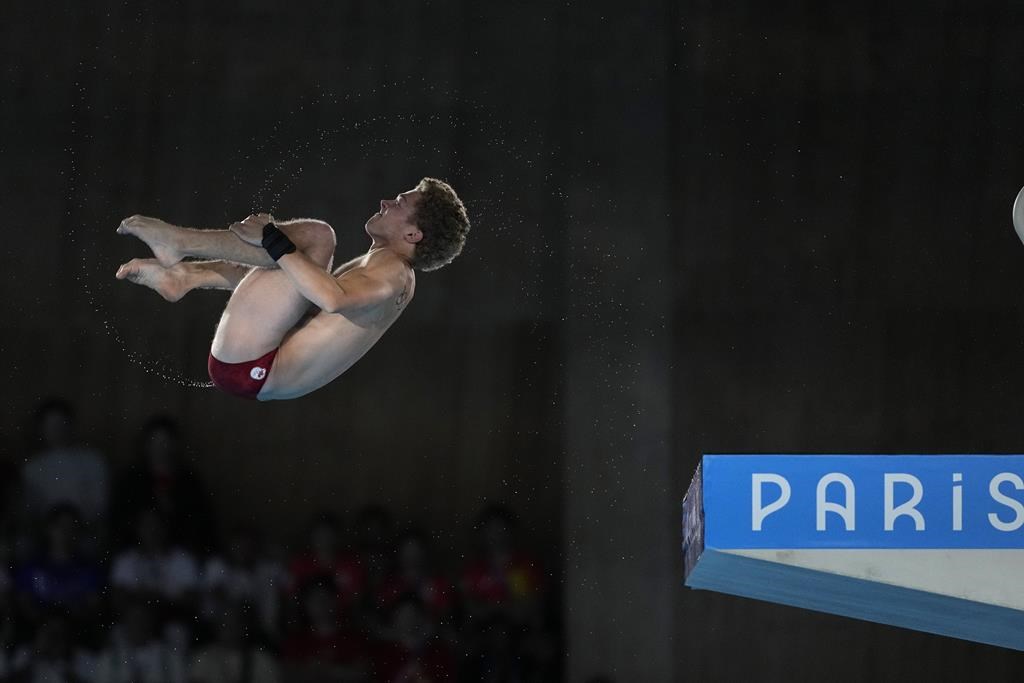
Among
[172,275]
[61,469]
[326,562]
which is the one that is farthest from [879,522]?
[61,469]

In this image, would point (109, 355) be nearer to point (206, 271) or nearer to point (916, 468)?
point (206, 271)

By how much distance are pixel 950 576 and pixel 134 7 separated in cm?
499

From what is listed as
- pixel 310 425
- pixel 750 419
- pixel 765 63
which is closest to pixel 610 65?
pixel 765 63

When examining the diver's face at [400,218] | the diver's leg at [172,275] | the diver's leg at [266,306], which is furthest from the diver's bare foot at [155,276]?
the diver's face at [400,218]

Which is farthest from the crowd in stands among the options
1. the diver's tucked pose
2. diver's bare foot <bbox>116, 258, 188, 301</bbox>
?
diver's bare foot <bbox>116, 258, 188, 301</bbox>

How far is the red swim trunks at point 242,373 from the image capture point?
11.4 ft

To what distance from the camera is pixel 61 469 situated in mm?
5875

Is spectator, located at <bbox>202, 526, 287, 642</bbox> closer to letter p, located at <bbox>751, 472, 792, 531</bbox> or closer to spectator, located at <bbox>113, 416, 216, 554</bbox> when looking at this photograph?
spectator, located at <bbox>113, 416, 216, 554</bbox>

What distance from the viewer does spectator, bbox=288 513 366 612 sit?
575 cm

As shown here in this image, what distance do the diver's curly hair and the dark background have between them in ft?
7.46

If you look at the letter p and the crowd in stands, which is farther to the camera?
the crowd in stands

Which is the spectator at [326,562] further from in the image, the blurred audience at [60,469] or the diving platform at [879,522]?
the diving platform at [879,522]

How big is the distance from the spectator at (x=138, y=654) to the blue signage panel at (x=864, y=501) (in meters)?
3.74

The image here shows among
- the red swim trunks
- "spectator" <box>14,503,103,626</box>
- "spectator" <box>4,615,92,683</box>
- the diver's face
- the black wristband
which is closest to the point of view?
the black wristband
